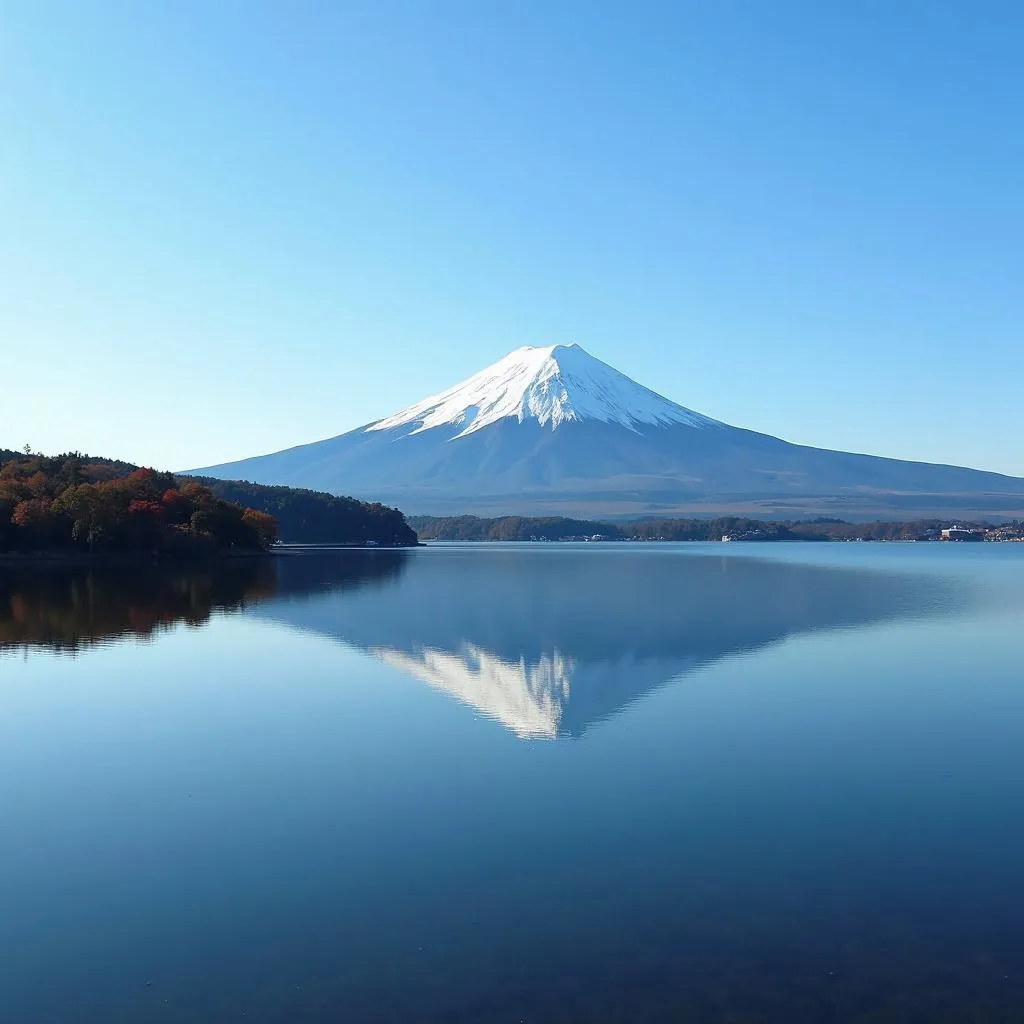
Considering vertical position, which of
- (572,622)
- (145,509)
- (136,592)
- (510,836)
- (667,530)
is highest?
(145,509)

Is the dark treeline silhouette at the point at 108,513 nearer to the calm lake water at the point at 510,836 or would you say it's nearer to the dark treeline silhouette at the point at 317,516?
the dark treeline silhouette at the point at 317,516

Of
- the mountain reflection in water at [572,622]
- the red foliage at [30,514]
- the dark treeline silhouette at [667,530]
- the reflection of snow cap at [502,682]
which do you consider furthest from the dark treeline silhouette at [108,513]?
the dark treeline silhouette at [667,530]

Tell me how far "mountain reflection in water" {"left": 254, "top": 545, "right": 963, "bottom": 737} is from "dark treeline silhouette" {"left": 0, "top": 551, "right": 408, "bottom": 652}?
5.39ft

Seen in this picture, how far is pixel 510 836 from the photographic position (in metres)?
8.52

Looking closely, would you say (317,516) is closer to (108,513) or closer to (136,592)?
(108,513)

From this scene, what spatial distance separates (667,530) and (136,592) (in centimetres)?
11676

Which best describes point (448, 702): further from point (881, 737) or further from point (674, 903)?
point (674, 903)

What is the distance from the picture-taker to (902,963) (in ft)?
19.9

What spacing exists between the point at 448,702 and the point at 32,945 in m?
8.76

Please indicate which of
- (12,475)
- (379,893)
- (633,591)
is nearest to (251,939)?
(379,893)

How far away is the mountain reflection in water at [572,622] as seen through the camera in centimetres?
1605

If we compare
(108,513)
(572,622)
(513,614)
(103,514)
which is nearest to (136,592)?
(513,614)

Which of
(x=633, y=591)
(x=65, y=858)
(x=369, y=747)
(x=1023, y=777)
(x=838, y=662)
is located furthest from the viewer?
(x=633, y=591)

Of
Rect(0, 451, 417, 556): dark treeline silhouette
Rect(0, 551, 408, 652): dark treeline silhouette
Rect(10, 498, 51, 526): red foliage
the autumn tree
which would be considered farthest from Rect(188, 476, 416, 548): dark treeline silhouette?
Rect(10, 498, 51, 526): red foliage
